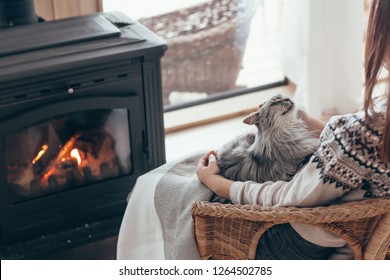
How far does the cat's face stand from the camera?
178 centimetres

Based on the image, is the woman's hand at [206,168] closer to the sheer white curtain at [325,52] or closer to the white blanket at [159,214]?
the white blanket at [159,214]

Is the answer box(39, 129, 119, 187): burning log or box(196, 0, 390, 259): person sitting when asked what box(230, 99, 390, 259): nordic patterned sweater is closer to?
box(196, 0, 390, 259): person sitting

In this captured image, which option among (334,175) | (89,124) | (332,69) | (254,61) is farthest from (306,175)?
(254,61)

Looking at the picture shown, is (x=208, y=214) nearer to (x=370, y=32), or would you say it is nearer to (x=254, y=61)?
(x=370, y=32)

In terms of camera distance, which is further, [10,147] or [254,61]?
[254,61]

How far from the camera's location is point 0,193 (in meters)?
2.18

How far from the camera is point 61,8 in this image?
2580 millimetres

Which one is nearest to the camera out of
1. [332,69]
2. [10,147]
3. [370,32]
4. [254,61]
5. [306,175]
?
[370,32]

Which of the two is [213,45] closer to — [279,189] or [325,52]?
[325,52]

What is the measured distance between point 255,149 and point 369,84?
0.39m

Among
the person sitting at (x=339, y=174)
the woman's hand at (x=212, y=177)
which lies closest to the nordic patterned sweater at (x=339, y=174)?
the person sitting at (x=339, y=174)

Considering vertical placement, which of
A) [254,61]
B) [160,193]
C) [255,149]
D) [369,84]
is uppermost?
[369,84]

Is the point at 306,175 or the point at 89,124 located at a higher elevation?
the point at 306,175

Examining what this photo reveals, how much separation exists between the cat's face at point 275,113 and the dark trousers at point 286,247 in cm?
25
